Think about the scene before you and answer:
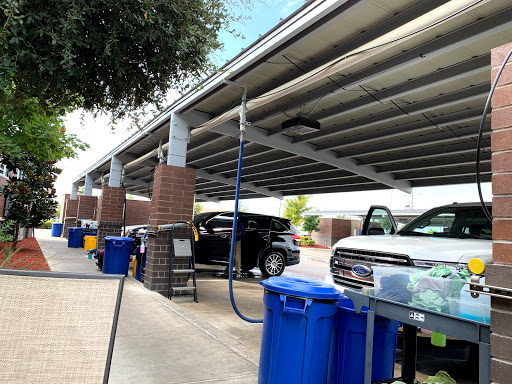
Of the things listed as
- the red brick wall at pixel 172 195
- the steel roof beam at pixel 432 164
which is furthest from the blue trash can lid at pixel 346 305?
the steel roof beam at pixel 432 164

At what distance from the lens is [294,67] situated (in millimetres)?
6488

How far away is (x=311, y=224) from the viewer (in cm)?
3962

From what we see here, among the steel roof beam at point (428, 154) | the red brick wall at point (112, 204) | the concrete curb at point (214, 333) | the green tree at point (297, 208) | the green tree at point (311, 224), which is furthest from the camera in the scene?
the green tree at point (297, 208)

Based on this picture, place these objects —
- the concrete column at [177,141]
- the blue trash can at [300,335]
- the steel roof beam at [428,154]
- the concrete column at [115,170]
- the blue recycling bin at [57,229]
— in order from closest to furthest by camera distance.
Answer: the blue trash can at [300,335], the concrete column at [177,141], the steel roof beam at [428,154], the concrete column at [115,170], the blue recycling bin at [57,229]

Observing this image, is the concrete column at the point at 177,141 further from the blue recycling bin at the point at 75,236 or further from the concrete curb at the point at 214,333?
the blue recycling bin at the point at 75,236

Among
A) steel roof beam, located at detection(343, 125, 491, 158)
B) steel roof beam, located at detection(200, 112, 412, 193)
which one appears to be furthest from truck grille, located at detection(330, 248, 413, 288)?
steel roof beam, located at detection(343, 125, 491, 158)

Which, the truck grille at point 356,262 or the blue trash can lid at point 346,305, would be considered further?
the truck grille at point 356,262

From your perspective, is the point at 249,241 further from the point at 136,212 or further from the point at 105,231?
the point at 136,212

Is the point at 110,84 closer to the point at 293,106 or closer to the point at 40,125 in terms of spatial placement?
the point at 40,125

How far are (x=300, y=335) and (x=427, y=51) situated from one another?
14.7ft

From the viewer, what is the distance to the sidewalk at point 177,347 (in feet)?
11.6

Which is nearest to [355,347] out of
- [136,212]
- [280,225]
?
[280,225]

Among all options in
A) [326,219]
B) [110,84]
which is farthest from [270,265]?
[326,219]

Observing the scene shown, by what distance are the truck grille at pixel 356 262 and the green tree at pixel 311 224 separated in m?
34.8
